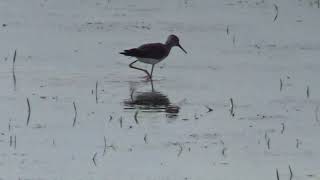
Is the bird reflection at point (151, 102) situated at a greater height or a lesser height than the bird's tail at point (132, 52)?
greater

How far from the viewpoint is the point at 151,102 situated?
13461mm

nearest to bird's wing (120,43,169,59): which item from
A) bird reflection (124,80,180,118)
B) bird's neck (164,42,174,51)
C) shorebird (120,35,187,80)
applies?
shorebird (120,35,187,80)

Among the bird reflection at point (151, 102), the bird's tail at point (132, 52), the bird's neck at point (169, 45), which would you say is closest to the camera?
the bird reflection at point (151, 102)

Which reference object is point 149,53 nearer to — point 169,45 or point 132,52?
point 132,52

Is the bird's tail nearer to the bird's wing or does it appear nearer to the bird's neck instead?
the bird's wing

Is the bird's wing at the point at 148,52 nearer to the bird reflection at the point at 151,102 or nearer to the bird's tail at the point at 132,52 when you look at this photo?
the bird's tail at the point at 132,52

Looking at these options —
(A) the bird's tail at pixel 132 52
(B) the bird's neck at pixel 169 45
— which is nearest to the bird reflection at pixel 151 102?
(A) the bird's tail at pixel 132 52

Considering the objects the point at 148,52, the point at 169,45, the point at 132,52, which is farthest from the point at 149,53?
the point at 169,45

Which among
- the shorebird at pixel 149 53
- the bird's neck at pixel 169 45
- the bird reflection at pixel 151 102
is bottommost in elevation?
the bird's neck at pixel 169 45

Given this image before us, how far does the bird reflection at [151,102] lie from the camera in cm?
1288

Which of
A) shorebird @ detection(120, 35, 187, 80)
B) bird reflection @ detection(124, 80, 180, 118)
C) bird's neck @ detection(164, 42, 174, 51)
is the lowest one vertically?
bird's neck @ detection(164, 42, 174, 51)

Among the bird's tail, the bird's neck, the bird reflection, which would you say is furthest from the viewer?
the bird's neck

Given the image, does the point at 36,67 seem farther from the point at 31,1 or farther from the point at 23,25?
the point at 31,1

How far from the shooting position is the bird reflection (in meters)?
12.9
